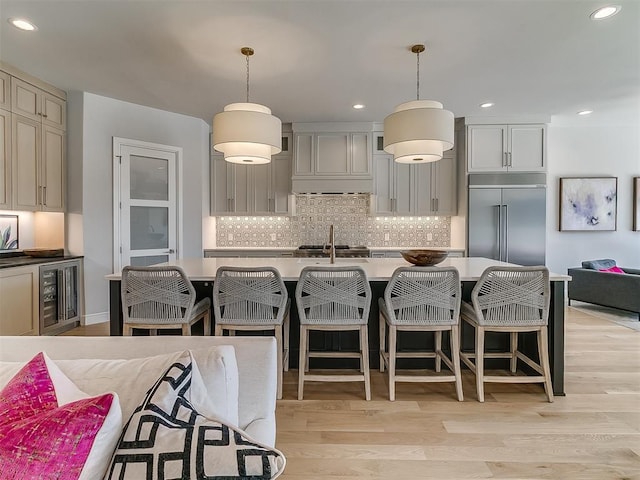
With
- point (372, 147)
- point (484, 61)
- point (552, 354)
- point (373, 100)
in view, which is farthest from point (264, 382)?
point (372, 147)

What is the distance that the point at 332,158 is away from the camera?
5000mm

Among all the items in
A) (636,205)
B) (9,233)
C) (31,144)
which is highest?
(31,144)

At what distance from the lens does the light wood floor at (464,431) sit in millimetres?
1649

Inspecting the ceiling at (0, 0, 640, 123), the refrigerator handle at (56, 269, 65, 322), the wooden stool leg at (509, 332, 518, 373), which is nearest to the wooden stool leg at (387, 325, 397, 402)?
the wooden stool leg at (509, 332, 518, 373)

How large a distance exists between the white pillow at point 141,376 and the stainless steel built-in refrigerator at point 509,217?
4.42 m

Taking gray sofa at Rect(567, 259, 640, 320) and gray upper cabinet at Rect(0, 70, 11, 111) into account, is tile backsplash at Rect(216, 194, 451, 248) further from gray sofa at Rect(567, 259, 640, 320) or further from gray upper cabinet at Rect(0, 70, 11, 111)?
gray upper cabinet at Rect(0, 70, 11, 111)

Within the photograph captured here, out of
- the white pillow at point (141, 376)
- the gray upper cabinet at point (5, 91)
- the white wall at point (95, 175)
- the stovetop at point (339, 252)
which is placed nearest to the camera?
the white pillow at point (141, 376)

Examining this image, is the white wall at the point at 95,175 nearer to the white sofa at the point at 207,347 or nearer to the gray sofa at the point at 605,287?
the white sofa at the point at 207,347

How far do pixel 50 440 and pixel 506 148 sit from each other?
209 inches

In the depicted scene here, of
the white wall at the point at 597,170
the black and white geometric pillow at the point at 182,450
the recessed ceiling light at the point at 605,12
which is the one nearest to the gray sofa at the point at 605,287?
the white wall at the point at 597,170

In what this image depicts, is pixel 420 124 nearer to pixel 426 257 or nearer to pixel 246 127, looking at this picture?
pixel 426 257

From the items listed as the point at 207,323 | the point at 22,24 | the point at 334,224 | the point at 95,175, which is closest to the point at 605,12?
the point at 207,323

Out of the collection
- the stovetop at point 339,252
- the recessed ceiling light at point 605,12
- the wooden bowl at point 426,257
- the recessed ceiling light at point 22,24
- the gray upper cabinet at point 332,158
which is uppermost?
the recessed ceiling light at point 605,12

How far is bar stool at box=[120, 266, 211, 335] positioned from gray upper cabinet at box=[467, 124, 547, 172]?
4044mm
